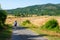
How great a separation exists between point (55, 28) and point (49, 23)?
2.18 metres

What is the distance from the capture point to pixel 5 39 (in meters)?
22.6

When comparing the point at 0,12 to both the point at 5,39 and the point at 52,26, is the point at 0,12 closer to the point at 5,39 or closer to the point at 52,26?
the point at 52,26

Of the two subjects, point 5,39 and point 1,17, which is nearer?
point 5,39

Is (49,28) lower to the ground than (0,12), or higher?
lower

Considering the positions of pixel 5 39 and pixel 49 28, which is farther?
pixel 49 28

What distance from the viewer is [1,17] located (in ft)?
133

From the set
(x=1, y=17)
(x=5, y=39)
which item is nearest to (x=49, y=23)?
(x=1, y=17)

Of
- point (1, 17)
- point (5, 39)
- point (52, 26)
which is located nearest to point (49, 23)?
point (52, 26)

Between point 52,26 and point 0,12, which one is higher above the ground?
point 0,12

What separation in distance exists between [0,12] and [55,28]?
9549mm

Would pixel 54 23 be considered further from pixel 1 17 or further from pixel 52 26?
pixel 1 17

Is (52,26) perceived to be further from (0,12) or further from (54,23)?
(0,12)

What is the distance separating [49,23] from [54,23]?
45.1 inches

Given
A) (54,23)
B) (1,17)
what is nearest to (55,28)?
(54,23)
